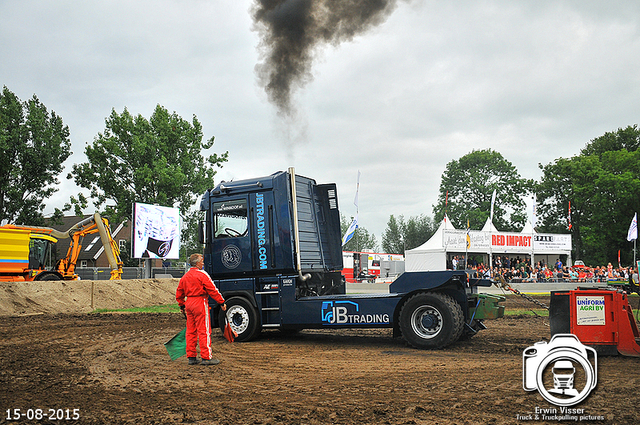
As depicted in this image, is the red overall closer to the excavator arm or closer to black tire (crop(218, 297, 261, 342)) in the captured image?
black tire (crop(218, 297, 261, 342))

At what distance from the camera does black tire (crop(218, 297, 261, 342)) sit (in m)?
9.30

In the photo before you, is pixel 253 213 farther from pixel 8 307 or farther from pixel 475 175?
pixel 475 175

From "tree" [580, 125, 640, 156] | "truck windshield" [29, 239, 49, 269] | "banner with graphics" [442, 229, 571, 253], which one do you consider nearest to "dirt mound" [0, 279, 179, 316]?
"truck windshield" [29, 239, 49, 269]

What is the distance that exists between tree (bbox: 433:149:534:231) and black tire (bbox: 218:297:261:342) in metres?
56.8

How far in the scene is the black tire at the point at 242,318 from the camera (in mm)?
9305

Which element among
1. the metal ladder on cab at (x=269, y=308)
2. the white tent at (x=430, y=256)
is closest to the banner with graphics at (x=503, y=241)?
the white tent at (x=430, y=256)

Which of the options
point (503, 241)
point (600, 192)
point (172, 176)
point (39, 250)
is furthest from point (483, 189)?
point (39, 250)

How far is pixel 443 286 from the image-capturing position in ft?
26.8

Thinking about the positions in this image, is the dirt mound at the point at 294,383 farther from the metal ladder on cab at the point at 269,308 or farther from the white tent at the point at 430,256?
the white tent at the point at 430,256

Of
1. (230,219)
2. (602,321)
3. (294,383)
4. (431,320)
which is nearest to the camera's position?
(294,383)

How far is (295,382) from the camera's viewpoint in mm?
5996

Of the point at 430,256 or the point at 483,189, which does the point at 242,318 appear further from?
the point at 483,189

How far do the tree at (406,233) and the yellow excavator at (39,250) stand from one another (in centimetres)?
6121

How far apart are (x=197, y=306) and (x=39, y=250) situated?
17.3 meters
